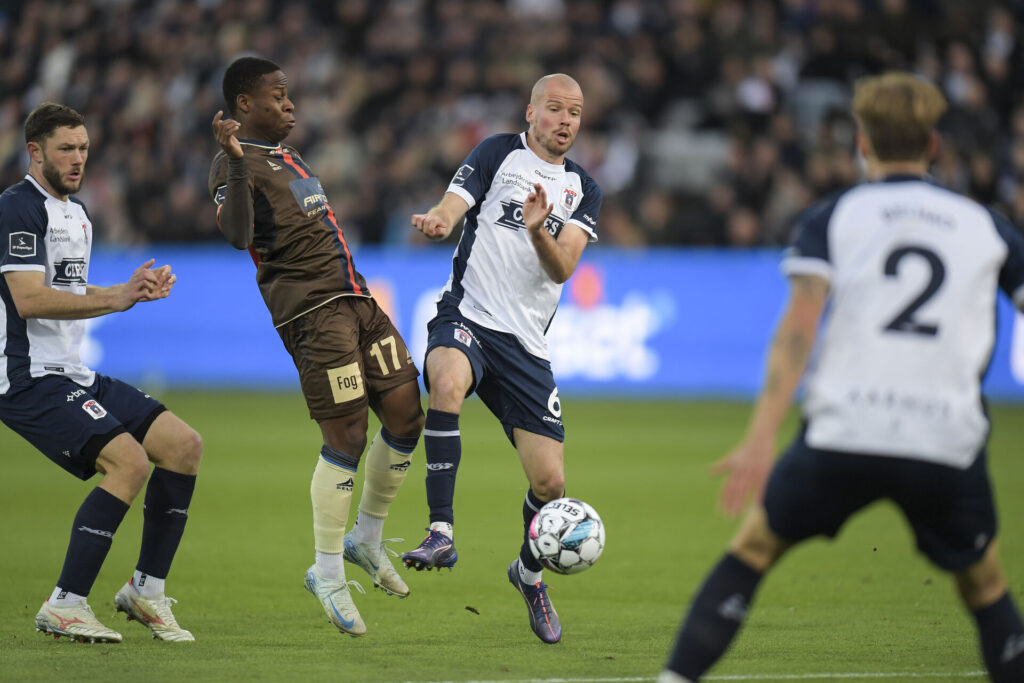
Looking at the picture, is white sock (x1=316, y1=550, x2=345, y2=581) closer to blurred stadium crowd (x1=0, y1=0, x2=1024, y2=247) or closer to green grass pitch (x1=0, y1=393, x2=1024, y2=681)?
green grass pitch (x1=0, y1=393, x2=1024, y2=681)

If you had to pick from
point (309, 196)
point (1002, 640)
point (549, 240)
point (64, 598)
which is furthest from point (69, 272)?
point (1002, 640)

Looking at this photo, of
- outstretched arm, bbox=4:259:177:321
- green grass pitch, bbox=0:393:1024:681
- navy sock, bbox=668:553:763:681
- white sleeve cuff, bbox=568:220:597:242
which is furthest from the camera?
white sleeve cuff, bbox=568:220:597:242

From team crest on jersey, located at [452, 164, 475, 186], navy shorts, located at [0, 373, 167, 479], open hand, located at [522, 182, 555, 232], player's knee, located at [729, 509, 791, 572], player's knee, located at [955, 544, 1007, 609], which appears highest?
team crest on jersey, located at [452, 164, 475, 186]

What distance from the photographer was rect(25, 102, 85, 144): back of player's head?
21.3ft

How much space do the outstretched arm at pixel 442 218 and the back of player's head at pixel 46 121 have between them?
1744 mm

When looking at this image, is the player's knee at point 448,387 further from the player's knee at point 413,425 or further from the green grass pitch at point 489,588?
the green grass pitch at point 489,588

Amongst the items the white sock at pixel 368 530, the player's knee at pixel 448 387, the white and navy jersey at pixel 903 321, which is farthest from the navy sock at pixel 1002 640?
the white sock at pixel 368 530

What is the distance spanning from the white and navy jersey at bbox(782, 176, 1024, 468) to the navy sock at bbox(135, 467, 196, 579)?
3.69m

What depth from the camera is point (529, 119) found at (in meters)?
7.21

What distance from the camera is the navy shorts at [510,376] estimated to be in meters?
6.96

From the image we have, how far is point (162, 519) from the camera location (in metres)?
6.72

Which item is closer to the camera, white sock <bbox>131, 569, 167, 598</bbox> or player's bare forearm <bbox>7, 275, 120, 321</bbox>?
player's bare forearm <bbox>7, 275, 120, 321</bbox>

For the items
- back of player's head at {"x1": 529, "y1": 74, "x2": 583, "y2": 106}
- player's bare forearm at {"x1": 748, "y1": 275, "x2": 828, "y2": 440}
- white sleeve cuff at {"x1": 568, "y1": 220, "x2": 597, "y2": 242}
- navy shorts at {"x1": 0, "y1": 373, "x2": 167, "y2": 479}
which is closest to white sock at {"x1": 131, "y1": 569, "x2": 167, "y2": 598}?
navy shorts at {"x1": 0, "y1": 373, "x2": 167, "y2": 479}

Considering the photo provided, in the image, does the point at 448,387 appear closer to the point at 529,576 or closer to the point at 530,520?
the point at 530,520
